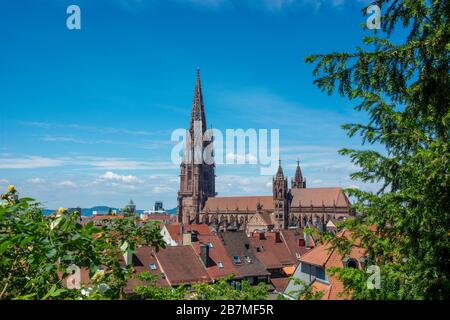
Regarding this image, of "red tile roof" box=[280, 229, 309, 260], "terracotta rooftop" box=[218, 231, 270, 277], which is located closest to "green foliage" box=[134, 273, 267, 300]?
"terracotta rooftop" box=[218, 231, 270, 277]

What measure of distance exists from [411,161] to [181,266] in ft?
80.6

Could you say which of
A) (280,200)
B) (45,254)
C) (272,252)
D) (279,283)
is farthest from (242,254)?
(280,200)

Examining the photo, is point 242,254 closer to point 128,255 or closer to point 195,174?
point 128,255

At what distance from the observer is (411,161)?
6.71m

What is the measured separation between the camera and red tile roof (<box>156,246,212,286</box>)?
2775 cm

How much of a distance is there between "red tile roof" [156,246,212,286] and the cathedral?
61788 millimetres

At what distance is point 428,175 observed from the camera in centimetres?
583

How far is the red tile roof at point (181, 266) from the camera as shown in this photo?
91.0ft

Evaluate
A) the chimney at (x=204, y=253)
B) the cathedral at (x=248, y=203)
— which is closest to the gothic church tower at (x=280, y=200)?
the cathedral at (x=248, y=203)

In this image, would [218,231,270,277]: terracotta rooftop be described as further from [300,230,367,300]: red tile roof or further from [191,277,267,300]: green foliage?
[191,277,267,300]: green foliage

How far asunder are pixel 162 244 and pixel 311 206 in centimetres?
10858

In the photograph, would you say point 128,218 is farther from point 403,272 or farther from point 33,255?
point 403,272

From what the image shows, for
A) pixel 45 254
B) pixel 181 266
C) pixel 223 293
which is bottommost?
pixel 181 266
